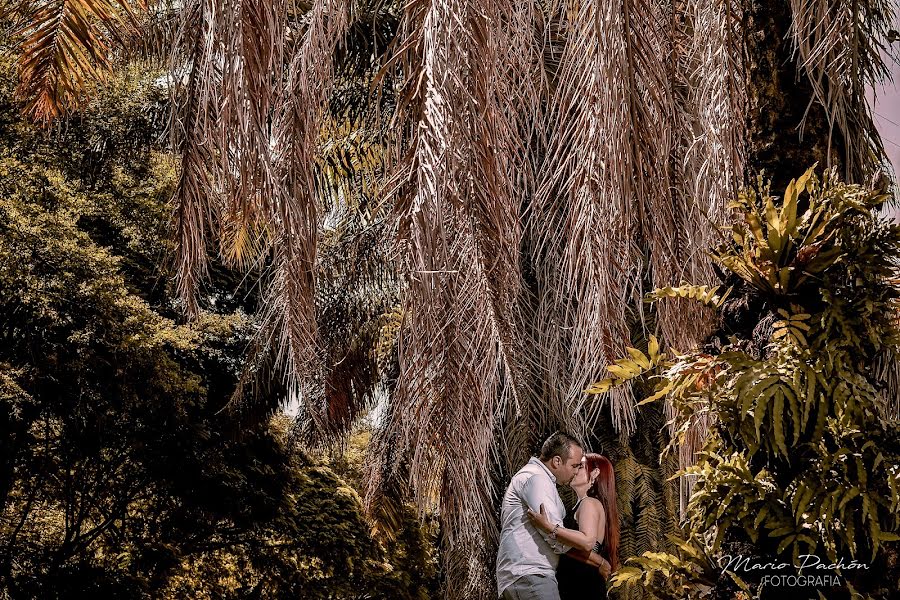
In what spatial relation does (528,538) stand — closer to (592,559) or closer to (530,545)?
(530,545)

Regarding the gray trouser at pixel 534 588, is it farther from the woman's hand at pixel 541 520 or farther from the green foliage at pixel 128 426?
the green foliage at pixel 128 426

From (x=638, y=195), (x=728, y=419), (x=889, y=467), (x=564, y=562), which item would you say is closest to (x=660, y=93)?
(x=638, y=195)

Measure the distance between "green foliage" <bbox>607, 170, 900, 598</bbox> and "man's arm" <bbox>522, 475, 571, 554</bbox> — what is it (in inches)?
84.3

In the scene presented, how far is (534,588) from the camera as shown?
4387 millimetres

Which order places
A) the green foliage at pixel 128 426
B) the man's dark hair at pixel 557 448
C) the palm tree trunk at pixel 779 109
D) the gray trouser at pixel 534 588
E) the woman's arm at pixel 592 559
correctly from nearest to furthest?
the palm tree trunk at pixel 779 109 < the gray trouser at pixel 534 588 < the woman's arm at pixel 592 559 < the man's dark hair at pixel 557 448 < the green foliage at pixel 128 426

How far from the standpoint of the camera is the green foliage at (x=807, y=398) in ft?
6.79

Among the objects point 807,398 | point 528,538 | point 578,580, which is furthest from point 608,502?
point 807,398

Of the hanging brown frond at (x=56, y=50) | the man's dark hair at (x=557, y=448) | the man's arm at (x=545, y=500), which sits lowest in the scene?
the man's arm at (x=545, y=500)

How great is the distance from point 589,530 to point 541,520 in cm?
50

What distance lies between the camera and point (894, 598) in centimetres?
201

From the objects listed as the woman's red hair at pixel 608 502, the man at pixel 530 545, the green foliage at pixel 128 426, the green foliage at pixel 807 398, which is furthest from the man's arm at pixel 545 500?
the green foliage at pixel 128 426

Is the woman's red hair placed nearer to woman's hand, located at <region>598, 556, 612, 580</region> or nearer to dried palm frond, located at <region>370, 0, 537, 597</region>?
woman's hand, located at <region>598, 556, 612, 580</region>

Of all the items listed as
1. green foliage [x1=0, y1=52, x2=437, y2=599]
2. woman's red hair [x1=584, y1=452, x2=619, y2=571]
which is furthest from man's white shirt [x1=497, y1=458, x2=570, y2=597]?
green foliage [x1=0, y1=52, x2=437, y2=599]

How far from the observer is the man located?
4.41 meters
